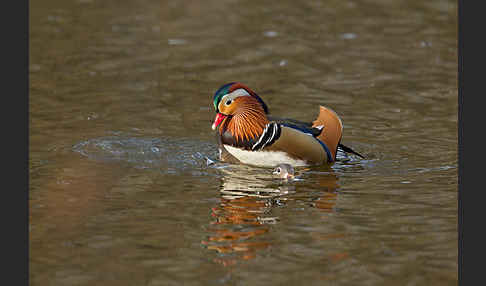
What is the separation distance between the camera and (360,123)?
11.5 m

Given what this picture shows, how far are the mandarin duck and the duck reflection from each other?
174 mm

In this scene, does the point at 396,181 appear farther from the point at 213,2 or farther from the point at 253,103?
the point at 213,2

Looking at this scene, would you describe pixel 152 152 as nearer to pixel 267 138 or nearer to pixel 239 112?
pixel 239 112

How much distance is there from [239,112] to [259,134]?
1.10 ft

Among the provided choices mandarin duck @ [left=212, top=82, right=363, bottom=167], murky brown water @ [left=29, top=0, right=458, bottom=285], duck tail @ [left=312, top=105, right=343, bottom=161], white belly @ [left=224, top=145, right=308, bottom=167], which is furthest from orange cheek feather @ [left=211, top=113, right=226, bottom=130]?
duck tail @ [left=312, top=105, right=343, bottom=161]

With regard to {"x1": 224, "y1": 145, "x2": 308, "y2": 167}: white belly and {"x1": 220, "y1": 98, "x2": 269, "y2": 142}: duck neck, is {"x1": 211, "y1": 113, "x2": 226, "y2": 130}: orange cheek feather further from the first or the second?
{"x1": 224, "y1": 145, "x2": 308, "y2": 167}: white belly

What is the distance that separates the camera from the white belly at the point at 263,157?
931 centimetres

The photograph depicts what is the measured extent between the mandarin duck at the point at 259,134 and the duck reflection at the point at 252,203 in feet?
0.57

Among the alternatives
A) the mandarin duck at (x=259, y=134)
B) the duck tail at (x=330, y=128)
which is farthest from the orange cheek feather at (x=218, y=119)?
the duck tail at (x=330, y=128)

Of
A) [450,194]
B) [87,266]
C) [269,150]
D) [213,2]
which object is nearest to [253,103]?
[269,150]

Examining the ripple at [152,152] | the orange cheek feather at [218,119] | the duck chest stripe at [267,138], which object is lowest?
the ripple at [152,152]

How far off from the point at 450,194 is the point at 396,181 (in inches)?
26.9

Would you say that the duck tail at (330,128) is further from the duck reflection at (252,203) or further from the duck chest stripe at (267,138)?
the duck chest stripe at (267,138)

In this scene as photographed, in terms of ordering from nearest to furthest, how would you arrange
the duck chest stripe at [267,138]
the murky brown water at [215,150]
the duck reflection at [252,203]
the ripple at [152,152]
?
the murky brown water at [215,150] < the duck reflection at [252,203] < the duck chest stripe at [267,138] < the ripple at [152,152]
